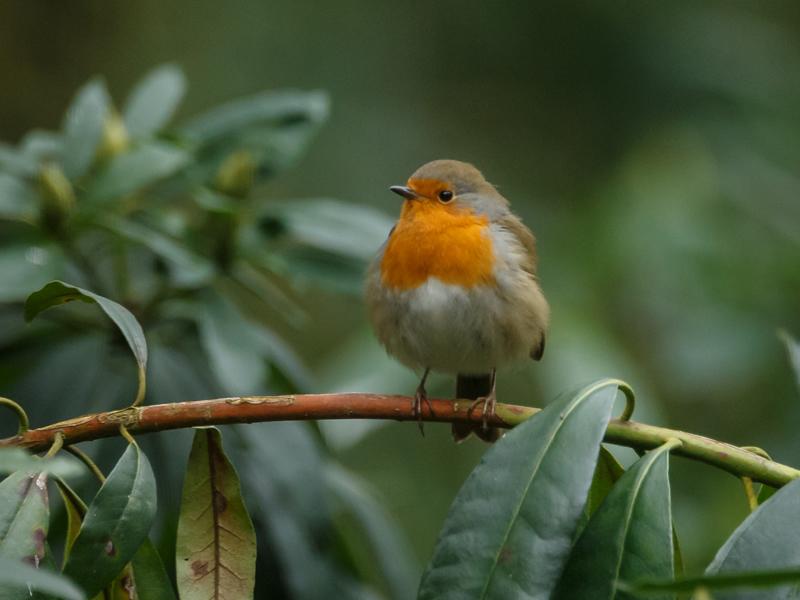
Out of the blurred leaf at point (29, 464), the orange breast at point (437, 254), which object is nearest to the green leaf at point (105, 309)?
the blurred leaf at point (29, 464)

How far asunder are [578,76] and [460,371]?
4610mm

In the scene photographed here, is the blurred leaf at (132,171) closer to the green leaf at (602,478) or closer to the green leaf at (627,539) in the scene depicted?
the green leaf at (602,478)

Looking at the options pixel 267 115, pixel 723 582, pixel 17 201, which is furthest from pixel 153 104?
pixel 723 582

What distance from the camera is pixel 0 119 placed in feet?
18.6

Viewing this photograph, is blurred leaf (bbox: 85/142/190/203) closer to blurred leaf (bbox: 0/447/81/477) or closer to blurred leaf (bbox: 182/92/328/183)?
blurred leaf (bbox: 182/92/328/183)

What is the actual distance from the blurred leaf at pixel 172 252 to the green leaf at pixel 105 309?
1066mm

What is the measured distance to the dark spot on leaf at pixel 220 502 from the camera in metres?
1.69

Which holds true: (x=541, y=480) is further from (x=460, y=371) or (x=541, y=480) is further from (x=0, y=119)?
(x=0, y=119)

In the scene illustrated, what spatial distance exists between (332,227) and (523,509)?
1664 mm

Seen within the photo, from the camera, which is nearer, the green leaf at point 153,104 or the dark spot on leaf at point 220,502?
the dark spot on leaf at point 220,502

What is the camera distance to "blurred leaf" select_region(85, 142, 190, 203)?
9.17ft

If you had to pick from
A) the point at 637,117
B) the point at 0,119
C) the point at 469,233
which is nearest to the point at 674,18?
the point at 637,117

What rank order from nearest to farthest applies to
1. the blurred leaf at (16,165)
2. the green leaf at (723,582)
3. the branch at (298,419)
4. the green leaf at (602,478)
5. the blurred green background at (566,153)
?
the green leaf at (723,582) < the branch at (298,419) < the green leaf at (602,478) < the blurred leaf at (16,165) < the blurred green background at (566,153)

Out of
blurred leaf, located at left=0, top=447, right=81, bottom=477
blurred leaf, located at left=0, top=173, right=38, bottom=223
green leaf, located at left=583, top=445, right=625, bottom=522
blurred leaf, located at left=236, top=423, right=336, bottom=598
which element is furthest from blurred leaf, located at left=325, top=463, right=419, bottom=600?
blurred leaf, located at left=0, top=447, right=81, bottom=477
